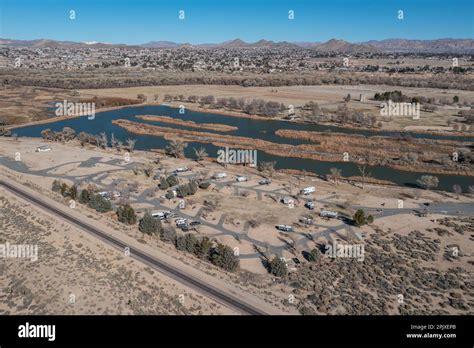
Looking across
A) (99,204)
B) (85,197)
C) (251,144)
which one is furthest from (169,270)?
(251,144)

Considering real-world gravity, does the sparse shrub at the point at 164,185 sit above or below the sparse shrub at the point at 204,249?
above

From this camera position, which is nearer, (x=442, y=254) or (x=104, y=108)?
(x=442, y=254)

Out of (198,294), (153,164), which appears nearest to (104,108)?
(153,164)

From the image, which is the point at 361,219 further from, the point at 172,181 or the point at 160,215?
the point at 172,181

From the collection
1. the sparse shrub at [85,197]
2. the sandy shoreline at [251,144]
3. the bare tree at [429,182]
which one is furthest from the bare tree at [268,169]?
the sparse shrub at [85,197]

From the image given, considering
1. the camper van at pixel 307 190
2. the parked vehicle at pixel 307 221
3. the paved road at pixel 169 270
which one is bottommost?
the paved road at pixel 169 270

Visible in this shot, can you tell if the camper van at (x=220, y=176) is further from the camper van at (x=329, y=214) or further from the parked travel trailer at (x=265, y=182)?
the camper van at (x=329, y=214)

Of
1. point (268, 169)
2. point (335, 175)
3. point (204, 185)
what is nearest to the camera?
point (204, 185)

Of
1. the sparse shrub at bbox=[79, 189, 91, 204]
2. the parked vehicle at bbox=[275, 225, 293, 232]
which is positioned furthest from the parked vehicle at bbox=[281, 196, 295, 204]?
the sparse shrub at bbox=[79, 189, 91, 204]

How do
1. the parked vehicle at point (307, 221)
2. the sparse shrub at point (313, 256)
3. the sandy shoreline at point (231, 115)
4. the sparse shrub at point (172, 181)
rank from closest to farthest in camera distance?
the sparse shrub at point (313, 256) < the parked vehicle at point (307, 221) < the sparse shrub at point (172, 181) < the sandy shoreline at point (231, 115)

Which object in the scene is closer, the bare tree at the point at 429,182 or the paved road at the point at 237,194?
the paved road at the point at 237,194
